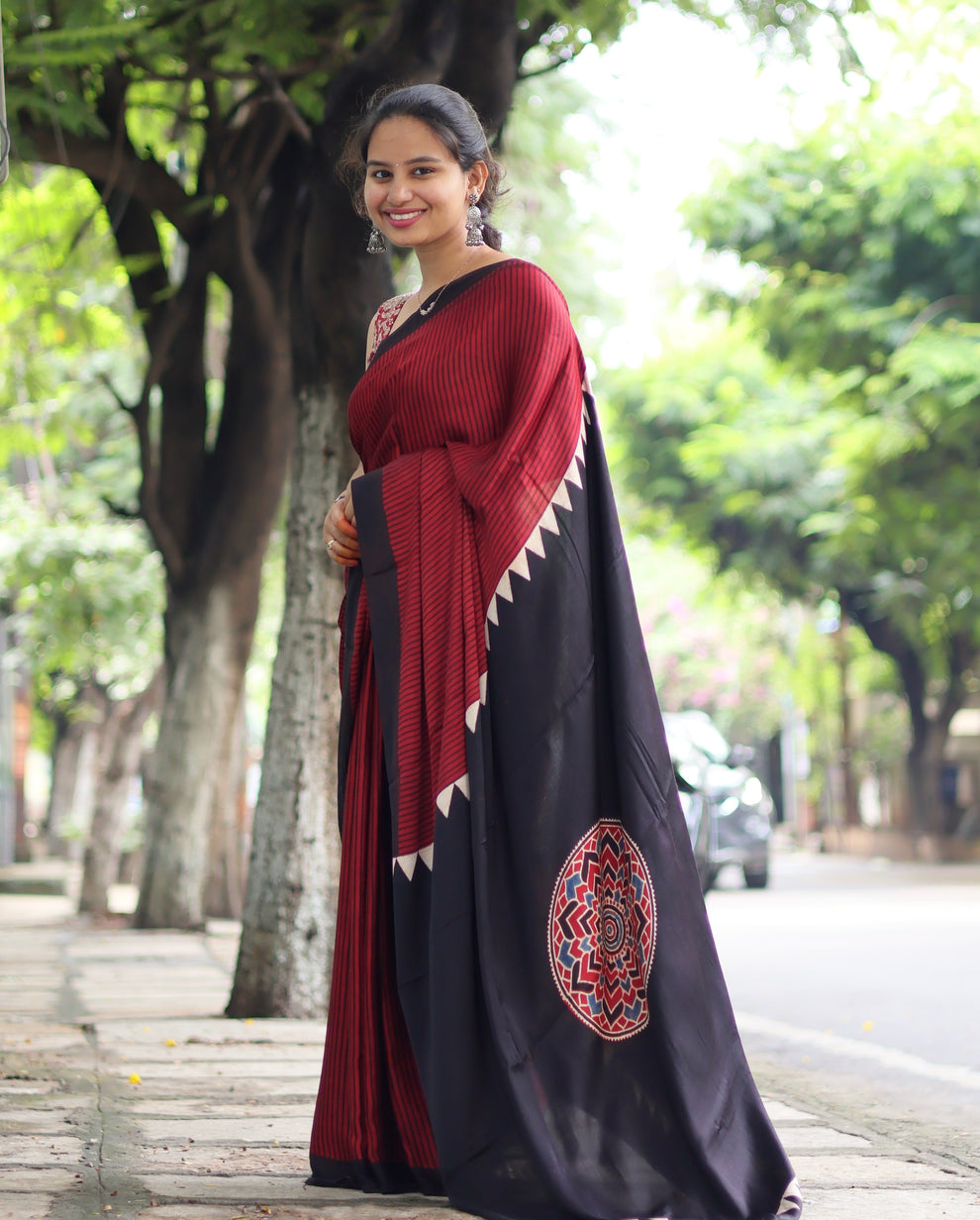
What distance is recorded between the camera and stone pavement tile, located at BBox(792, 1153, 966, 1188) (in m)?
3.02

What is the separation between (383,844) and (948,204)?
48.7 feet

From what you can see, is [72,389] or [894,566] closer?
[72,389]

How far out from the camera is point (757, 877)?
625 inches

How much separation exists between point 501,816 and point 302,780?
3.28 metres

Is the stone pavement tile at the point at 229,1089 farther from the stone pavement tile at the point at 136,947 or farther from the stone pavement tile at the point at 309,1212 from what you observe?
the stone pavement tile at the point at 136,947

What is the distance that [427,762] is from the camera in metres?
2.74

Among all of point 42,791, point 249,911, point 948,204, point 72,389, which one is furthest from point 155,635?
point 42,791

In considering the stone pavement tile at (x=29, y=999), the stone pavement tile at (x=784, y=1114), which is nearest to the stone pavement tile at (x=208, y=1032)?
the stone pavement tile at (x=29, y=999)

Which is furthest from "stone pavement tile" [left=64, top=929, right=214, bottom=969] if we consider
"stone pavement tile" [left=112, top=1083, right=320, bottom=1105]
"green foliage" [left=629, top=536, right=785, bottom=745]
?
"green foliage" [left=629, top=536, right=785, bottom=745]

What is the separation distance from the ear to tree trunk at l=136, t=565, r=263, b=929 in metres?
6.90

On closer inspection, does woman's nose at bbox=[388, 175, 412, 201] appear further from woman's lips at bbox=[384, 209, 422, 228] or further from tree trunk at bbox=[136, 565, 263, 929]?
tree trunk at bbox=[136, 565, 263, 929]

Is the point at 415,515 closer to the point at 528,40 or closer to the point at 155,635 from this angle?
the point at 528,40

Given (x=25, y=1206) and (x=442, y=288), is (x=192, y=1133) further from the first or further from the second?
(x=442, y=288)

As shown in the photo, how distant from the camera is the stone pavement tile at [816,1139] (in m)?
3.42
